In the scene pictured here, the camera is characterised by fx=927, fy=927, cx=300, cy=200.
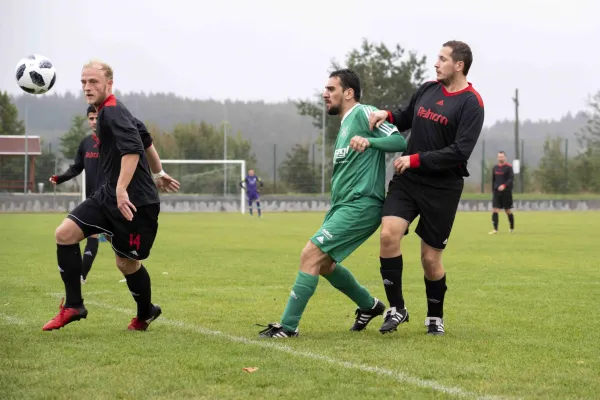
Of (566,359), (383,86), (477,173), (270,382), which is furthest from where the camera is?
(383,86)

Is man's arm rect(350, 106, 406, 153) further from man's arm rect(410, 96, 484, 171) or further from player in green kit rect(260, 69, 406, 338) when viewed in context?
man's arm rect(410, 96, 484, 171)

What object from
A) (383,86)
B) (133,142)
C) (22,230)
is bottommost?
(22,230)

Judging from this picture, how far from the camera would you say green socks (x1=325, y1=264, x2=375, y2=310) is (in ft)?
23.7

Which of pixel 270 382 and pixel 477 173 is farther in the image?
pixel 477 173

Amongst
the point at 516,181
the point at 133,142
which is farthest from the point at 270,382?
the point at 516,181

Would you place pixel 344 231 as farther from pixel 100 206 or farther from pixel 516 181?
pixel 516 181

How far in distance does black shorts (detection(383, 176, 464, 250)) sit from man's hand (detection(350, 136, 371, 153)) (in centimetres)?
63

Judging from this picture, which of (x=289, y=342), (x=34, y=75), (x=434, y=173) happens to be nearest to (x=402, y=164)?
(x=434, y=173)

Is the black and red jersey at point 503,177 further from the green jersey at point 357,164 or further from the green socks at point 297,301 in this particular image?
the green socks at point 297,301

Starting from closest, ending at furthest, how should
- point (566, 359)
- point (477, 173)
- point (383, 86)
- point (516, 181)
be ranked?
1. point (566, 359)
2. point (516, 181)
3. point (477, 173)
4. point (383, 86)

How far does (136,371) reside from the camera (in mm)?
5430

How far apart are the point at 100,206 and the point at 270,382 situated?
240 centimetres

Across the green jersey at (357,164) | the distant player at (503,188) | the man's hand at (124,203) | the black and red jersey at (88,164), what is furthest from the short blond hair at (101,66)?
the distant player at (503,188)

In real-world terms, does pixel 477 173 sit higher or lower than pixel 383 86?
lower
